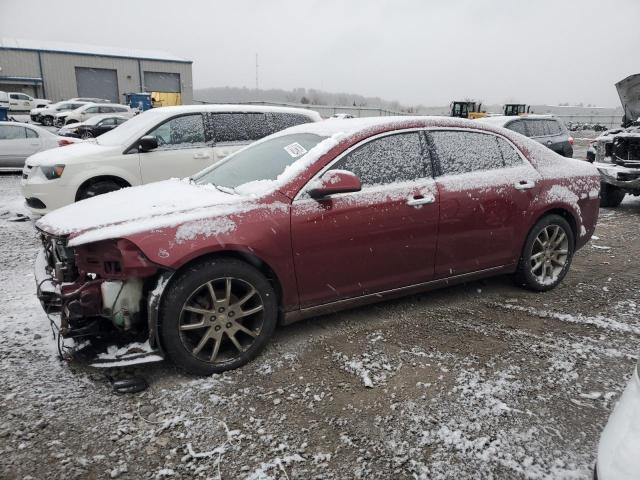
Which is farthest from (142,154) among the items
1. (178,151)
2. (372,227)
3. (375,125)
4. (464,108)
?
(464,108)

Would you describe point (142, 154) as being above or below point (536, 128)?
below

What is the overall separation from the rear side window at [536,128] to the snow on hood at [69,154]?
945cm

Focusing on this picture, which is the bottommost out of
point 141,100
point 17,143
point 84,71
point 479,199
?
point 479,199

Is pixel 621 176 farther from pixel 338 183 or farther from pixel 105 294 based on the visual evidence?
pixel 105 294

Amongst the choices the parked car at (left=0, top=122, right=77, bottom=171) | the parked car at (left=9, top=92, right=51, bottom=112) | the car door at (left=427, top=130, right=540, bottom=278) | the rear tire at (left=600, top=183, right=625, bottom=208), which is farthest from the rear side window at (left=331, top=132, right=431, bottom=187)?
the parked car at (left=9, top=92, right=51, bottom=112)

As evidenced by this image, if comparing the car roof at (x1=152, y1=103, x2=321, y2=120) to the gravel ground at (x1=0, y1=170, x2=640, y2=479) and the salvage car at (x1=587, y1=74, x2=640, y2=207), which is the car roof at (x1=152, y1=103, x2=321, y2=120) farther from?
the salvage car at (x1=587, y1=74, x2=640, y2=207)

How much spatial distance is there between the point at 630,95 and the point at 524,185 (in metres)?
7.28

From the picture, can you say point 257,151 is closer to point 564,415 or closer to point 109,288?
point 109,288

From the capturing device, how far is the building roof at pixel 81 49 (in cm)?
4247

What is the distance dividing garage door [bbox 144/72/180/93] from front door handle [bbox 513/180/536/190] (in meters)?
48.4

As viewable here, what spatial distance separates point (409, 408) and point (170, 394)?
1.41 metres

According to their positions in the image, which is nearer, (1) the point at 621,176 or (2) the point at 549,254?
(2) the point at 549,254

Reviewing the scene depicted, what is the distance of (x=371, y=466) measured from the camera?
2.25 meters

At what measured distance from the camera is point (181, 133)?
6.50 meters
